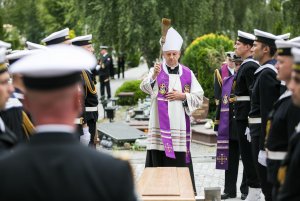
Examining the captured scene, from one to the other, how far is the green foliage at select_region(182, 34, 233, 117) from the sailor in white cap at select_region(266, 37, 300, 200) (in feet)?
38.2

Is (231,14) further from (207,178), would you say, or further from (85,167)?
(85,167)

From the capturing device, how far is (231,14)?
29.1 metres

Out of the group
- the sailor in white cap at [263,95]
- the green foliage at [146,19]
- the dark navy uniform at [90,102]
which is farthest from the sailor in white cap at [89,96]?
the green foliage at [146,19]

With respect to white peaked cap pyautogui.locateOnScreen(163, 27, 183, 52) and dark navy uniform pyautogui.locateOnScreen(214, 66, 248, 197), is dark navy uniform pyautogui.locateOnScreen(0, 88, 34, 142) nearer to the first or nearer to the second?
white peaked cap pyautogui.locateOnScreen(163, 27, 183, 52)

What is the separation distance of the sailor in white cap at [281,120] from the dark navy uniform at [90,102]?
4.20 m

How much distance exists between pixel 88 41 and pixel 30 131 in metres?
3.82

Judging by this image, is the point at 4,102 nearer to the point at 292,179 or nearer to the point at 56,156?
the point at 56,156

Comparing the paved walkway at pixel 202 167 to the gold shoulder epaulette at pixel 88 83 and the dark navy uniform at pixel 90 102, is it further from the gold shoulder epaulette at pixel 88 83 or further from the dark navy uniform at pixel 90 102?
the gold shoulder epaulette at pixel 88 83

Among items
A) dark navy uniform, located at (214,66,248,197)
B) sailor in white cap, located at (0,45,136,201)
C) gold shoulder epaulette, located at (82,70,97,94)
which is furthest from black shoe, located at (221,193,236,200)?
sailor in white cap, located at (0,45,136,201)

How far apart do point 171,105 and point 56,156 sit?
19.6 ft

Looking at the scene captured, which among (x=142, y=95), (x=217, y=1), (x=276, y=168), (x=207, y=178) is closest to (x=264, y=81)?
(x=276, y=168)

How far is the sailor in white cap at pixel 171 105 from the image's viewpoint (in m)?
8.80

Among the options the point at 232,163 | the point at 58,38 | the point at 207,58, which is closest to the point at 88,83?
the point at 58,38

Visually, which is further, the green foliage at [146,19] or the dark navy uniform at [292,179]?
the green foliage at [146,19]
